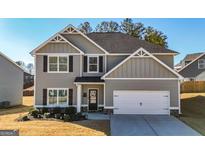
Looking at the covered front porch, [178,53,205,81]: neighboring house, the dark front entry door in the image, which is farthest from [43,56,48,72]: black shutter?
[178,53,205,81]: neighboring house

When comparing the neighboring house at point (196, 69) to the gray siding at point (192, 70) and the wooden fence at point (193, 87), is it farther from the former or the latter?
the wooden fence at point (193, 87)

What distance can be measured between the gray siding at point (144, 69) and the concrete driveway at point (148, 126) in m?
3.07

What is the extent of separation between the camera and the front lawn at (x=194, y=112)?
58.5 feet

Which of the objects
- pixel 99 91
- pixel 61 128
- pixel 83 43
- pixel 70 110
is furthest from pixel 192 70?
pixel 61 128

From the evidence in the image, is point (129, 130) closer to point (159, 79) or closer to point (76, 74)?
point (159, 79)

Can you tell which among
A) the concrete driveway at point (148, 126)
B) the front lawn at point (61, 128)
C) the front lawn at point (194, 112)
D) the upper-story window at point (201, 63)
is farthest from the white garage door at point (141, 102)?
the upper-story window at point (201, 63)

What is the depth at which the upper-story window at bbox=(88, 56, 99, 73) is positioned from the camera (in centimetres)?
2408

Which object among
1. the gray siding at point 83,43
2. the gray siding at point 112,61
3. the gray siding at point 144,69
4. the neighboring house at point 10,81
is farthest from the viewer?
→ the neighboring house at point 10,81

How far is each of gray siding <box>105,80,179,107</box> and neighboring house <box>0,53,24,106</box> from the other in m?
13.2

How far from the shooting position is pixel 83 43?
24.2 metres

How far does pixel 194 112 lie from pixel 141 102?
15.9ft

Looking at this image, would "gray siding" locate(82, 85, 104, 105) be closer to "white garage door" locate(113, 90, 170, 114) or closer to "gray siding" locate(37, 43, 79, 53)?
"white garage door" locate(113, 90, 170, 114)

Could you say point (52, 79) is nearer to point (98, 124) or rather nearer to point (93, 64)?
point (93, 64)

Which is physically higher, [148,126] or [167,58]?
[167,58]
